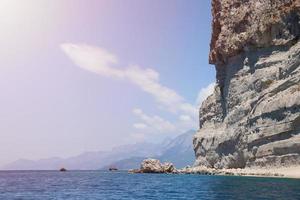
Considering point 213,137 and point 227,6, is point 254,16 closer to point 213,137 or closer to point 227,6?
point 227,6

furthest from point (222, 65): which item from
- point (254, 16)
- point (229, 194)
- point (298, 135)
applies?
point (229, 194)

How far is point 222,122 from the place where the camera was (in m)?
142

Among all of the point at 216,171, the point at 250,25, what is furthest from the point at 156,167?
the point at 250,25

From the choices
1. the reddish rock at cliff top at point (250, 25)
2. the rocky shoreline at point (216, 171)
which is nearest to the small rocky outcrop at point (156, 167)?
the rocky shoreline at point (216, 171)

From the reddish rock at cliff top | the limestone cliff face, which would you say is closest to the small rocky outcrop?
the limestone cliff face

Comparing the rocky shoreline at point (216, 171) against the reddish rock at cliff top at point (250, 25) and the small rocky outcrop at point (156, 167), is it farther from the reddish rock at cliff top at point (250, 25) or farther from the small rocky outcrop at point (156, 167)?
the reddish rock at cliff top at point (250, 25)

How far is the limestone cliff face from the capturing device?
106375 millimetres

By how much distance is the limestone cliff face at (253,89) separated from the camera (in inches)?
4188

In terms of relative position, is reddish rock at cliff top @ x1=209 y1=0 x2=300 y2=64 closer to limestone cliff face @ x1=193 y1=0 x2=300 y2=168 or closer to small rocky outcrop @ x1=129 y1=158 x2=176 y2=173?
limestone cliff face @ x1=193 y1=0 x2=300 y2=168

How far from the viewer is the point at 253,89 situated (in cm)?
12325

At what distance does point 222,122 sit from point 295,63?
38698mm

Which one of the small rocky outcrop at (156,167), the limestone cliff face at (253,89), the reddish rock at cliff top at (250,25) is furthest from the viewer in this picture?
the small rocky outcrop at (156,167)

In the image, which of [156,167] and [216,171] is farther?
[156,167]

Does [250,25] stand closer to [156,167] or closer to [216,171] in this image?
[216,171]
